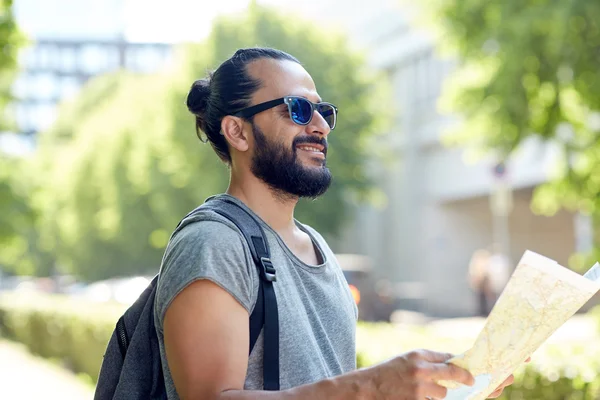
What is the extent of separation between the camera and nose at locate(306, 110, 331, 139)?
104 inches

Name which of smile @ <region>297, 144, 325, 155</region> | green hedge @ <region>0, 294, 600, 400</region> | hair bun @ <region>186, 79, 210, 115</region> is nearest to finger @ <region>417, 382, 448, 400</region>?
smile @ <region>297, 144, 325, 155</region>

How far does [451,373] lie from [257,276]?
0.53m

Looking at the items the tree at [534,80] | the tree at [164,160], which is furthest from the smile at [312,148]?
the tree at [164,160]

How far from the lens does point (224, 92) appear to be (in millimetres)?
2664

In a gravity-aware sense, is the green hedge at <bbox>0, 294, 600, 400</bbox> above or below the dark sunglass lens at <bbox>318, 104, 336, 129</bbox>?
below

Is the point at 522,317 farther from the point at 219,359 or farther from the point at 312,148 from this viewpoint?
the point at 312,148

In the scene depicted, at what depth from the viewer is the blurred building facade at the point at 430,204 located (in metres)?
34.1

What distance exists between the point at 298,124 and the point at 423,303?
3436 centimetres

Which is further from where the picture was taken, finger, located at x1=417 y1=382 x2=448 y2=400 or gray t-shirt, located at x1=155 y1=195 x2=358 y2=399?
gray t-shirt, located at x1=155 y1=195 x2=358 y2=399

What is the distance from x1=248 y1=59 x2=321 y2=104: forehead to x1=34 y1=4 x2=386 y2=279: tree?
1998cm

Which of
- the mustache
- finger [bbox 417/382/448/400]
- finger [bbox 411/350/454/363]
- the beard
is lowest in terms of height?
finger [bbox 417/382/448/400]

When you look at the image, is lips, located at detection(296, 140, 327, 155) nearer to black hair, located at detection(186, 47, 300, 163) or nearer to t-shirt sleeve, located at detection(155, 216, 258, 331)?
black hair, located at detection(186, 47, 300, 163)

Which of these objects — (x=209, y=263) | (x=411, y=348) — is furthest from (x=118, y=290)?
(x=209, y=263)

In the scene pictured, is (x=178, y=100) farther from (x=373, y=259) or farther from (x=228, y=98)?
(x=228, y=98)
